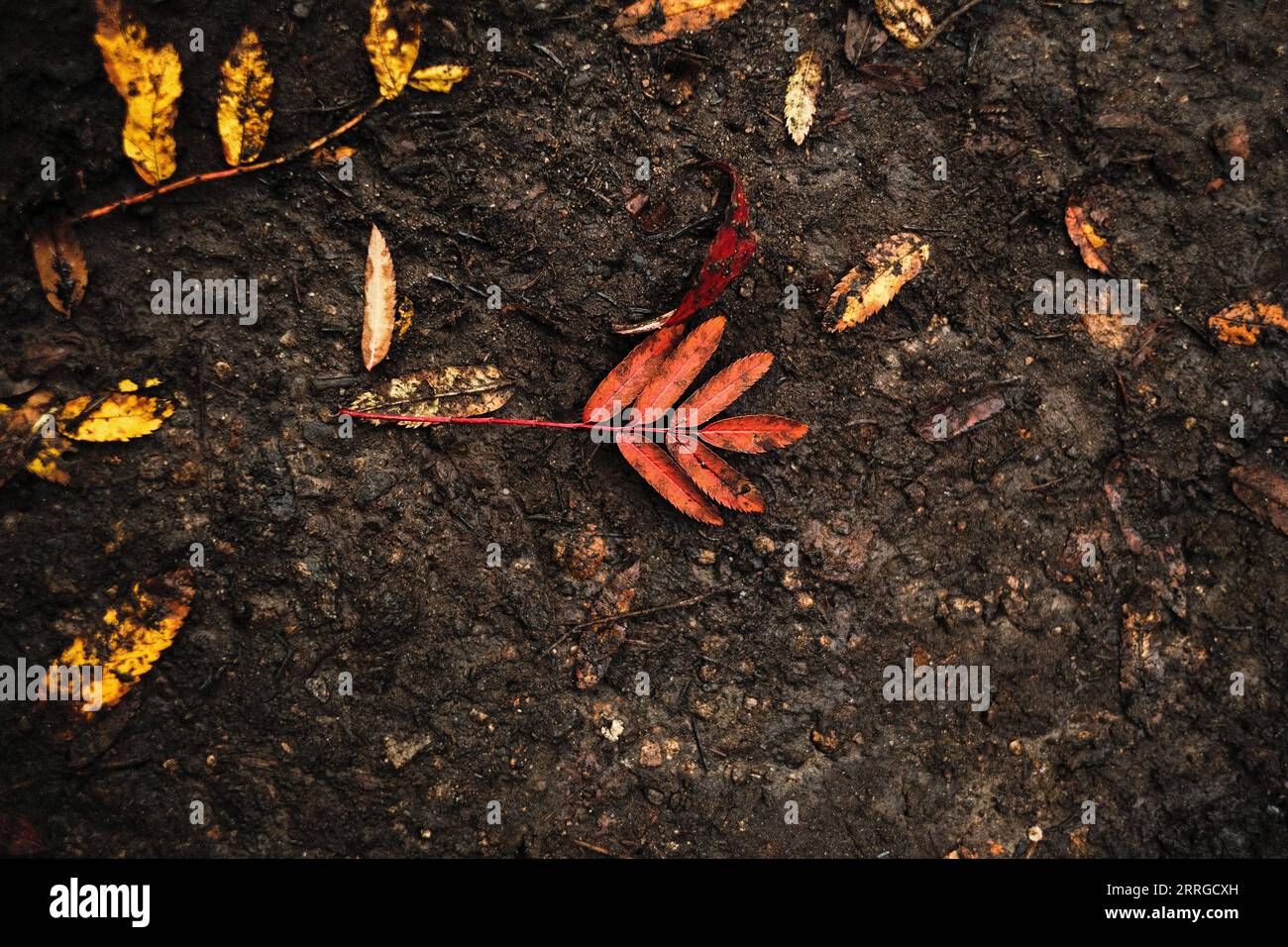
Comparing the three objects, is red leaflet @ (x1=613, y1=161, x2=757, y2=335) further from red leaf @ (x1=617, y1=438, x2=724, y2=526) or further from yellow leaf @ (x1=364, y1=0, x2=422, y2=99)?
yellow leaf @ (x1=364, y1=0, x2=422, y2=99)

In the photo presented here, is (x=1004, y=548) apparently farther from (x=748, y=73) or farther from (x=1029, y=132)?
(x=748, y=73)

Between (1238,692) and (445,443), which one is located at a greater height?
(445,443)

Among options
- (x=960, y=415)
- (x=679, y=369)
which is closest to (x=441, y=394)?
(x=679, y=369)

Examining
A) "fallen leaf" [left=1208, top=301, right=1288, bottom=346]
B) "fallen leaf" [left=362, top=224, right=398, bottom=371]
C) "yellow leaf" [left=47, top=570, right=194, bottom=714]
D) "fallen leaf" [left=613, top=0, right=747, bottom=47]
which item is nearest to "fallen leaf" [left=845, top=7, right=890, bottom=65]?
"fallen leaf" [left=613, top=0, right=747, bottom=47]

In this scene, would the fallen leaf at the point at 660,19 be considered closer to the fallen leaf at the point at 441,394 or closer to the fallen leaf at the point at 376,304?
the fallen leaf at the point at 376,304

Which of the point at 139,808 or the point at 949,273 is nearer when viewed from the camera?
the point at 139,808

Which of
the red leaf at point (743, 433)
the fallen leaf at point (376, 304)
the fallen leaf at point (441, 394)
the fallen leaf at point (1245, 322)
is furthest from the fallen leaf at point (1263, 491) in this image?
the fallen leaf at point (376, 304)

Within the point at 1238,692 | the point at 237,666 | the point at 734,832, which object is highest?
the point at 237,666

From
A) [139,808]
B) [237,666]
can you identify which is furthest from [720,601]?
[139,808]
